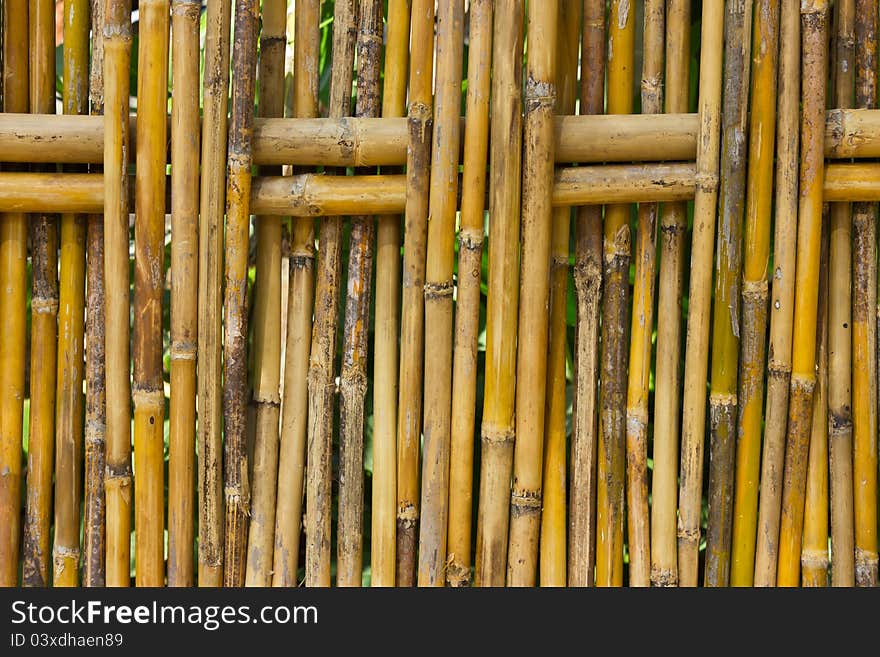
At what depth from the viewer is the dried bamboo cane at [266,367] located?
894 mm

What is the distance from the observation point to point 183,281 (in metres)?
0.86

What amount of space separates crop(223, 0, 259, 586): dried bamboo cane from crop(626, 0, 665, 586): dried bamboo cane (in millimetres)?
411

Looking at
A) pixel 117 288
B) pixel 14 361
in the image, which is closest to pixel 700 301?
pixel 117 288

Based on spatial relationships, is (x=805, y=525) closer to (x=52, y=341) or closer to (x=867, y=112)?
(x=867, y=112)

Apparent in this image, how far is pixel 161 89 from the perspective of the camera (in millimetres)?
847

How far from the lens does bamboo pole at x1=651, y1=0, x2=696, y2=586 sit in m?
0.89

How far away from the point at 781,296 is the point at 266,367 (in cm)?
55

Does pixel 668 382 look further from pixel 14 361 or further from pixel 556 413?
pixel 14 361

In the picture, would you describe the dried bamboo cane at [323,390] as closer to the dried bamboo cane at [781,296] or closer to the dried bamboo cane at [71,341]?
the dried bamboo cane at [71,341]

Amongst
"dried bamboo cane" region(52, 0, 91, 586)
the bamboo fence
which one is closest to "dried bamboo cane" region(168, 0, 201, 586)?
the bamboo fence

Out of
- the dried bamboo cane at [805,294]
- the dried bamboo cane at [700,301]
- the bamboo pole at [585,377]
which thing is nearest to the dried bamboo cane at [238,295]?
the bamboo pole at [585,377]

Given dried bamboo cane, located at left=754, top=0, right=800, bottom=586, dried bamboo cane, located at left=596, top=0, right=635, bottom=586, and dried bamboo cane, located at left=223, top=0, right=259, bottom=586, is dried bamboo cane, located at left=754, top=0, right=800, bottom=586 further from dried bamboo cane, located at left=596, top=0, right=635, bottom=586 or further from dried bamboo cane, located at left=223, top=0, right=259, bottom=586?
dried bamboo cane, located at left=223, top=0, right=259, bottom=586

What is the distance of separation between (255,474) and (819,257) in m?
0.64

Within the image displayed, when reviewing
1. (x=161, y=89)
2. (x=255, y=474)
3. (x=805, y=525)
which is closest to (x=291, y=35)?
(x=161, y=89)
